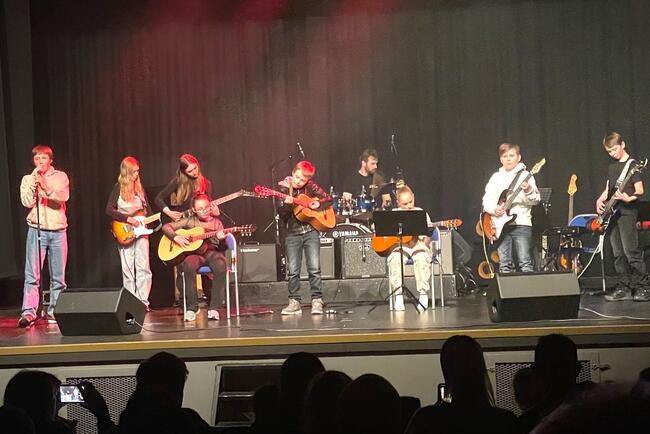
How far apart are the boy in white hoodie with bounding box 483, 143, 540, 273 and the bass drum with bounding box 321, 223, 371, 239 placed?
Result: 190cm

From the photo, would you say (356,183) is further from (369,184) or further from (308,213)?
(308,213)

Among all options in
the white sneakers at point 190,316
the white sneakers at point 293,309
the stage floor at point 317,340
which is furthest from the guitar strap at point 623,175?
the white sneakers at point 190,316

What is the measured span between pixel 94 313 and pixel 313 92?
6.60 m

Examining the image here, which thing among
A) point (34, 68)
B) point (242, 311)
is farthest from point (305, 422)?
point (34, 68)

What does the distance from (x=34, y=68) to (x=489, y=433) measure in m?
11.5

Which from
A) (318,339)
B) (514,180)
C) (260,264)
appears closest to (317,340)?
(318,339)

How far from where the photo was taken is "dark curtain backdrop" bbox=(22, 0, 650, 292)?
12.6m

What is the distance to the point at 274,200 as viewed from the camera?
11.7 m

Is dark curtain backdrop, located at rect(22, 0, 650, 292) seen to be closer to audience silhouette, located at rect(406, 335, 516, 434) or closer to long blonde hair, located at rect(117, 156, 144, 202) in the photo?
long blonde hair, located at rect(117, 156, 144, 202)

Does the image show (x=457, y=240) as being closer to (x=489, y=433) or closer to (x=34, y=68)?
(x=34, y=68)

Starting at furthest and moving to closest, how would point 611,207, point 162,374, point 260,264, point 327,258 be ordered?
point 327,258 < point 260,264 < point 611,207 < point 162,374

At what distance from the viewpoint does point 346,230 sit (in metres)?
11.0

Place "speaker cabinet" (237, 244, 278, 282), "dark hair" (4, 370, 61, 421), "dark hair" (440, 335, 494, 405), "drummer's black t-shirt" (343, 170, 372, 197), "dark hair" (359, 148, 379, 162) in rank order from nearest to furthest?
"dark hair" (440, 335, 494, 405)
"dark hair" (4, 370, 61, 421)
"speaker cabinet" (237, 244, 278, 282)
"dark hair" (359, 148, 379, 162)
"drummer's black t-shirt" (343, 170, 372, 197)

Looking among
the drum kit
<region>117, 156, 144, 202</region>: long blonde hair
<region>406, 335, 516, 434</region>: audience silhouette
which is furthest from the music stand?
<region>406, 335, 516, 434</region>: audience silhouette
